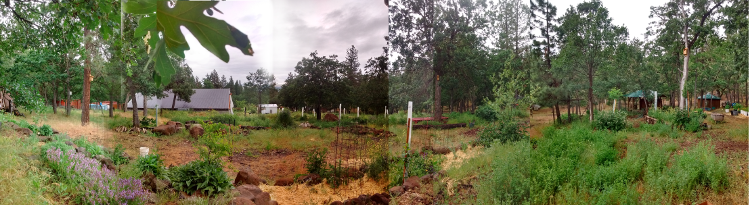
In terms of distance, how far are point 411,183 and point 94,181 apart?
206 centimetres

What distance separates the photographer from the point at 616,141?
7.22ft

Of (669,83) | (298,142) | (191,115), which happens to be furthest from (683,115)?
(191,115)

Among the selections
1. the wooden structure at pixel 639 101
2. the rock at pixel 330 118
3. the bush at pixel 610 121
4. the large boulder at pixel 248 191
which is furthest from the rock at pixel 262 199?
the wooden structure at pixel 639 101

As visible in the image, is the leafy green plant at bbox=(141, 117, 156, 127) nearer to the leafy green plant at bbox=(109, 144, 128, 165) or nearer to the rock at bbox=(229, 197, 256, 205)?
the leafy green plant at bbox=(109, 144, 128, 165)

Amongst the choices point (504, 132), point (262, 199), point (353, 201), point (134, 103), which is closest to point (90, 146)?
point (134, 103)

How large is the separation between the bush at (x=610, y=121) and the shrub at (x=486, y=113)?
0.84 meters

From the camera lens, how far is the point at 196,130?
2.19m

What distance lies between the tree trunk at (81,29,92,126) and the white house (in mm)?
1064

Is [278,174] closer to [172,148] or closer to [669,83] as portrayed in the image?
[172,148]

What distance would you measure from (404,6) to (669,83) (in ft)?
6.89

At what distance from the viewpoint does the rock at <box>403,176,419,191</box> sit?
2654 millimetres

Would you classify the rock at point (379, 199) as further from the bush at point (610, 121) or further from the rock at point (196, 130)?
the bush at point (610, 121)

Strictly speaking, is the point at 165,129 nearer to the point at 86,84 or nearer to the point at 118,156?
the point at 118,156

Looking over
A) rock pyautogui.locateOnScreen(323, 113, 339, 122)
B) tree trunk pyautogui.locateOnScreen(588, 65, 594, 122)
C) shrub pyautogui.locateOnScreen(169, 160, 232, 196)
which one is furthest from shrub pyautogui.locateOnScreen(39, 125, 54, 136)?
tree trunk pyautogui.locateOnScreen(588, 65, 594, 122)
